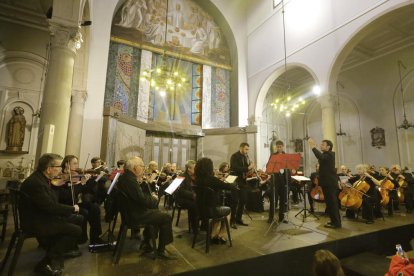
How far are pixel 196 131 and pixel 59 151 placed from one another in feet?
23.7

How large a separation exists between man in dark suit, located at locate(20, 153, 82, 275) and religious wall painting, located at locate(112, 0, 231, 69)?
31.7ft

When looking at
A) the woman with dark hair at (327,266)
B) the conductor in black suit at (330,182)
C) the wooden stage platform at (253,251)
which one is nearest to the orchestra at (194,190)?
the conductor in black suit at (330,182)

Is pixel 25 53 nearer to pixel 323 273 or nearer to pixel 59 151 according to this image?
pixel 59 151

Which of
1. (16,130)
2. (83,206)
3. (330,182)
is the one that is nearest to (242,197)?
(330,182)

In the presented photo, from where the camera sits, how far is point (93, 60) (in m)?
9.35

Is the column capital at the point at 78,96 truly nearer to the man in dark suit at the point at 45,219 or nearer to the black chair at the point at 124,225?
the man in dark suit at the point at 45,219

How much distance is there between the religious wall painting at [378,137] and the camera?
1115cm

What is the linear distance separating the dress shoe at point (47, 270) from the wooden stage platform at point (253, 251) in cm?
13

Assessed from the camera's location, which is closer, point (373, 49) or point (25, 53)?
point (25, 53)

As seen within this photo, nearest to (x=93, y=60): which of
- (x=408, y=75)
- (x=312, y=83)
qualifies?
(x=312, y=83)

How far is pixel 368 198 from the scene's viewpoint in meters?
5.13

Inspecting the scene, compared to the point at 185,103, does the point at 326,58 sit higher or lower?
higher

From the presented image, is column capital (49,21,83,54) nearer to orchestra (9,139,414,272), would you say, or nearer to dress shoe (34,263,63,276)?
orchestra (9,139,414,272)

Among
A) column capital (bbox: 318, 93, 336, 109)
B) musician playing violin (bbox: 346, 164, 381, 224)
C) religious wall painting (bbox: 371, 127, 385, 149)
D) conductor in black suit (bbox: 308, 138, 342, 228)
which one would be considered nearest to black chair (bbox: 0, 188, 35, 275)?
conductor in black suit (bbox: 308, 138, 342, 228)
